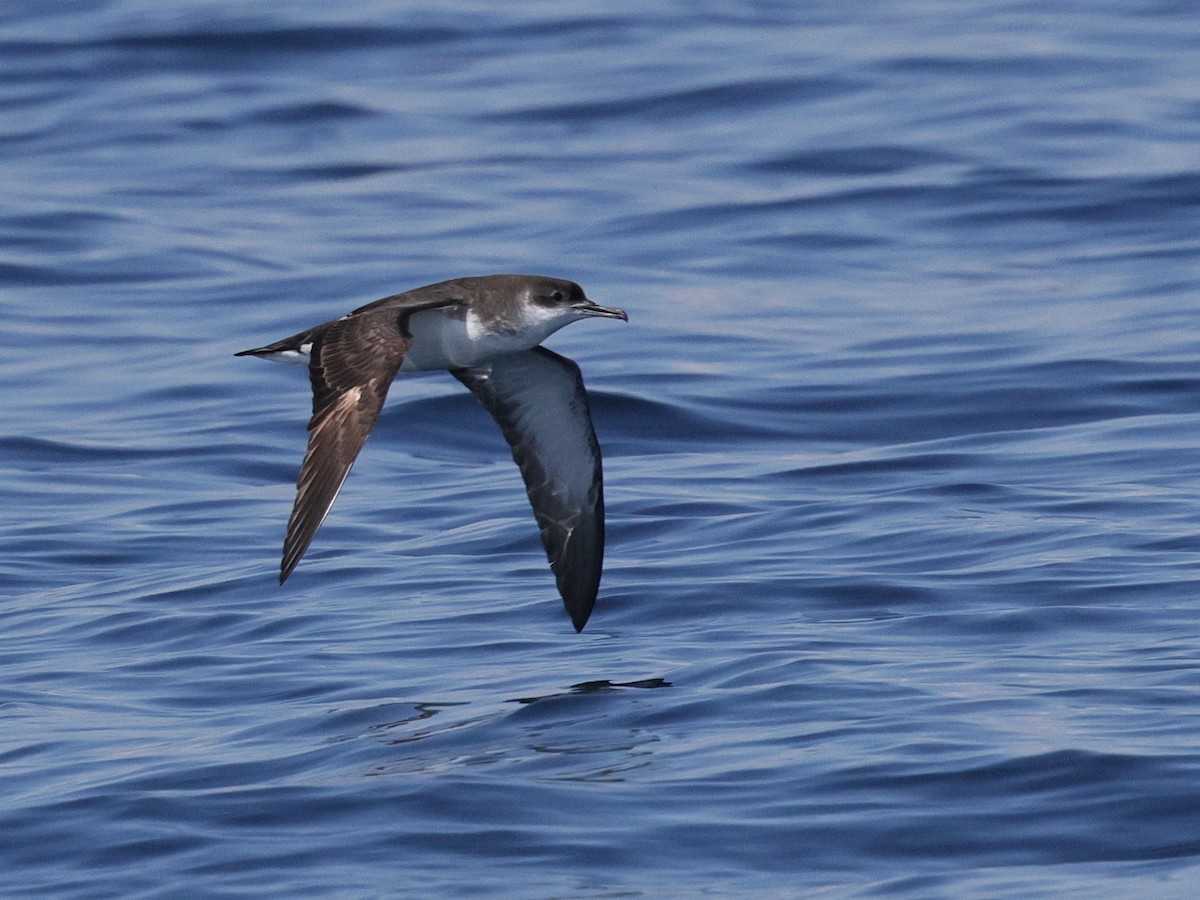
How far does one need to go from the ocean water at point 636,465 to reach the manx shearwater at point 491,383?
0.45 metres

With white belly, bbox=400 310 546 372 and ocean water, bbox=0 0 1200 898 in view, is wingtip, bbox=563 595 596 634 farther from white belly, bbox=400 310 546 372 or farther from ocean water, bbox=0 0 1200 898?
white belly, bbox=400 310 546 372

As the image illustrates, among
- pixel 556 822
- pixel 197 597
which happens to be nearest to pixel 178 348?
pixel 197 597

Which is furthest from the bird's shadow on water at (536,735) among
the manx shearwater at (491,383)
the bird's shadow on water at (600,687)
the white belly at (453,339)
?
the white belly at (453,339)

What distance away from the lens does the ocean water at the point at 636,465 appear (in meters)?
6.61

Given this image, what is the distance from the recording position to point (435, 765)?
7.03m

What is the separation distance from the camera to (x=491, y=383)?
927 cm

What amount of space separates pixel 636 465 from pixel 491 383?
282 cm

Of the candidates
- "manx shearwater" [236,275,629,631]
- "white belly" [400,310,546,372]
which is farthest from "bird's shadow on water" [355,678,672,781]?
"white belly" [400,310,546,372]

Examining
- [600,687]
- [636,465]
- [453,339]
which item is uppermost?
[453,339]

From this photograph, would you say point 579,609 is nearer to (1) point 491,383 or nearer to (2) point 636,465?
(1) point 491,383

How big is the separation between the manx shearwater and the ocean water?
1.48 feet

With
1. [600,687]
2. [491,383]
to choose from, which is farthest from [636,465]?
[600,687]

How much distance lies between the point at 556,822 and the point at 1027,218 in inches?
464

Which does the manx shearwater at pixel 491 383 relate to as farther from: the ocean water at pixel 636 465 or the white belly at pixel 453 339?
the ocean water at pixel 636 465
